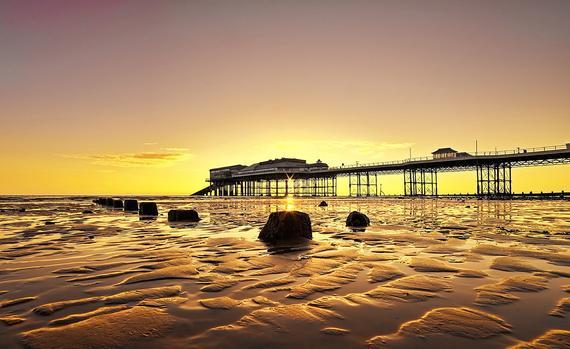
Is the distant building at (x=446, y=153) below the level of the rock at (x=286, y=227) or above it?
above

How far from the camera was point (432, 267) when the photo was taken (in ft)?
17.2

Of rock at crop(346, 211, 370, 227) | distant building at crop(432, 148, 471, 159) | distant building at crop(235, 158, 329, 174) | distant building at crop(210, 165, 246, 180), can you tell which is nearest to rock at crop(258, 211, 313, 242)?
rock at crop(346, 211, 370, 227)

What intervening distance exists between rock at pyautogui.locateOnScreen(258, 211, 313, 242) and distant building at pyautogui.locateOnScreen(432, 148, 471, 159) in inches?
3491

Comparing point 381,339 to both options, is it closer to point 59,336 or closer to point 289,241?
point 59,336

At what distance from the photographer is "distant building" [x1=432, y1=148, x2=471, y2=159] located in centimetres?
8569

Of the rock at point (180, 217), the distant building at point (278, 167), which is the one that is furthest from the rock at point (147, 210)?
the distant building at point (278, 167)

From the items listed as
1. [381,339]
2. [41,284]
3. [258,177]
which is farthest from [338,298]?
[258,177]

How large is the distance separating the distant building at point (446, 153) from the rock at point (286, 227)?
291 feet

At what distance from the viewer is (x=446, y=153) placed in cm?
8988

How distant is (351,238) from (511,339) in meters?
6.26

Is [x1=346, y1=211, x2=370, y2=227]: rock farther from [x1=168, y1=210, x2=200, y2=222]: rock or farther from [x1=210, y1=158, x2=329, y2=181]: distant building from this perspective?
[x1=210, y1=158, x2=329, y2=181]: distant building

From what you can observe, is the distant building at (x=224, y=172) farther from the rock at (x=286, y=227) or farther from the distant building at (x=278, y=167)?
the rock at (x=286, y=227)

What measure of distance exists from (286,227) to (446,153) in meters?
93.2

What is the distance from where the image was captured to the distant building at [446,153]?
281ft
